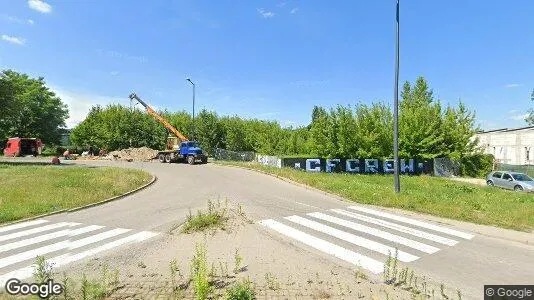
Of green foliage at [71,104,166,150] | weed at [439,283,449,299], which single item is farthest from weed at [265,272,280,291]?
green foliage at [71,104,166,150]

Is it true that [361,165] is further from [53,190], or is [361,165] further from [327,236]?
[327,236]

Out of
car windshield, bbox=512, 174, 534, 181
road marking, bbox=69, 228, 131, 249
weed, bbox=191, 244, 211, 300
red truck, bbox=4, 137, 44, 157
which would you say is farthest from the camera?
red truck, bbox=4, 137, 44, 157

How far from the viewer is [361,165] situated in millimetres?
39812

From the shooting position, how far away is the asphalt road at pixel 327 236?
8664mm

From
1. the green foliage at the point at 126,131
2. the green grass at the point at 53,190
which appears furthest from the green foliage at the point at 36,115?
the green grass at the point at 53,190

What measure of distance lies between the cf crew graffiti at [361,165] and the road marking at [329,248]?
28.3m

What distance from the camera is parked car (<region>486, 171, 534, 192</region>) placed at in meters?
28.5

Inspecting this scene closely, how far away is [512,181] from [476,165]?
14.5 meters

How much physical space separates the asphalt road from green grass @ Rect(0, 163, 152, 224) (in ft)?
5.04

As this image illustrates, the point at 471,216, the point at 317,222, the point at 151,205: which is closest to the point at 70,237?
the point at 151,205

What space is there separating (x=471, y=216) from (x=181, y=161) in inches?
1290

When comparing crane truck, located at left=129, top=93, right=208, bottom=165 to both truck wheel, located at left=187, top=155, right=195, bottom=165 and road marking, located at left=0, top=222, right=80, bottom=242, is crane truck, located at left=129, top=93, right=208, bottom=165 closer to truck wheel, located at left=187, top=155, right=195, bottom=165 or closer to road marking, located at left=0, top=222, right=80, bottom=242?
truck wheel, located at left=187, top=155, right=195, bottom=165

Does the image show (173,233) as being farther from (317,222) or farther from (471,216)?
(471,216)

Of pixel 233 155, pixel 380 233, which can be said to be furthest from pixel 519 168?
pixel 380 233
